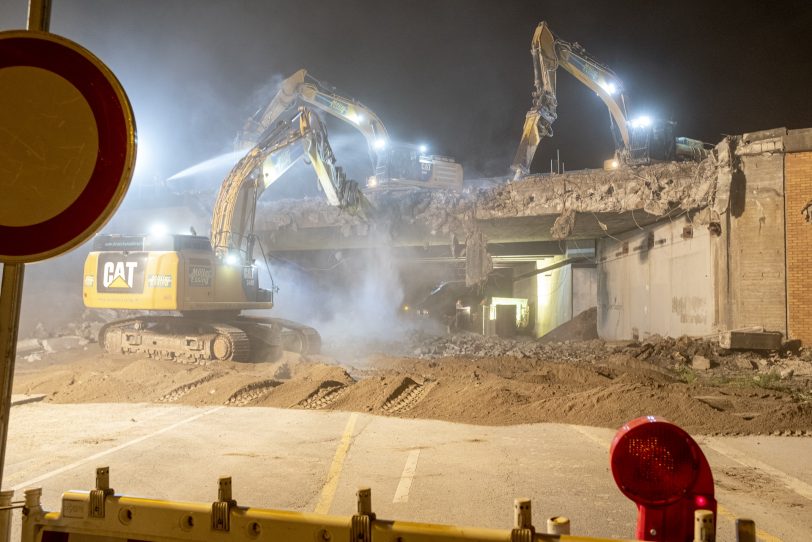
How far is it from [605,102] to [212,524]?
23268mm

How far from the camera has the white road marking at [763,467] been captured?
4711 millimetres

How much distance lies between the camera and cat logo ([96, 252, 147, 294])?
42.0 ft

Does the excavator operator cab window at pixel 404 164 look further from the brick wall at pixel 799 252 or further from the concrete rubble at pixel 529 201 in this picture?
the brick wall at pixel 799 252

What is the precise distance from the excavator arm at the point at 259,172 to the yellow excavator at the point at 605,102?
344 inches


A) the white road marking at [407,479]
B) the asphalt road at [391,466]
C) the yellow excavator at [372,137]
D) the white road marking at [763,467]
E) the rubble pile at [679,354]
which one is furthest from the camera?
the yellow excavator at [372,137]

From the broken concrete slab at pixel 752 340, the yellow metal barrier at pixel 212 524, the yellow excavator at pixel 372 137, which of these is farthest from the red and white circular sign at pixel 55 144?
the yellow excavator at pixel 372 137

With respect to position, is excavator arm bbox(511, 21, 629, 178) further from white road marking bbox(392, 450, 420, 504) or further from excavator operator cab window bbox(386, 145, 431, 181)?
white road marking bbox(392, 450, 420, 504)

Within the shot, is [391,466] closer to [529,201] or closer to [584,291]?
[529,201]

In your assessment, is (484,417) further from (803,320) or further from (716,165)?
(716,165)

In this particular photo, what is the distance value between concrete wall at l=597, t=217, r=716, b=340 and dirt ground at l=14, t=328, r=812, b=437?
1.61m

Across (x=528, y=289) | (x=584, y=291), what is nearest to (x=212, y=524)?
(x=584, y=291)

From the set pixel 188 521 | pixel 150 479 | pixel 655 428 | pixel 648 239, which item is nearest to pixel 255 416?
pixel 150 479

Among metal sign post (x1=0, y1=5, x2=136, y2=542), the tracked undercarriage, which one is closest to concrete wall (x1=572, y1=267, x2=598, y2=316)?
the tracked undercarriage

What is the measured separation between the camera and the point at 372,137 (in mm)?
22688
